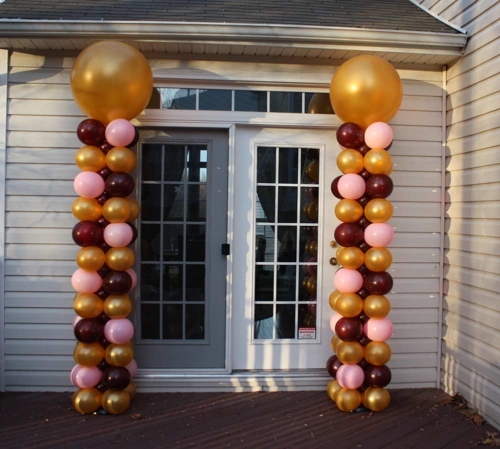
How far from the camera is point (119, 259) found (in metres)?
3.21

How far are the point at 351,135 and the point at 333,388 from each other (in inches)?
71.0

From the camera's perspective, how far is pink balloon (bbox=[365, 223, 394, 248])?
326 cm

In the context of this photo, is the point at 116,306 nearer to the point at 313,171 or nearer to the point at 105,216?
the point at 105,216

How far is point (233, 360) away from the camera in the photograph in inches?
149

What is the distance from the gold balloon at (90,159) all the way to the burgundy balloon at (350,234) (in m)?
1.69

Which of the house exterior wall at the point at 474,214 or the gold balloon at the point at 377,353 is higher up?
the house exterior wall at the point at 474,214

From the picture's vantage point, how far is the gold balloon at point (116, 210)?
10.4ft

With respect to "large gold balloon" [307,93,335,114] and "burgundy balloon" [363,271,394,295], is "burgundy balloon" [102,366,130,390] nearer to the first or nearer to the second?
"burgundy balloon" [363,271,394,295]

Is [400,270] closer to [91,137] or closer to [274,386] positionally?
[274,386]

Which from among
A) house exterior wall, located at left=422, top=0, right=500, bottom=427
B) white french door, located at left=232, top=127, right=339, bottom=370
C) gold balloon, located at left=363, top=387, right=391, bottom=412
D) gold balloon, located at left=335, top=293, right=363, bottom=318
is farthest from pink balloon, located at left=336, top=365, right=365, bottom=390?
house exterior wall, located at left=422, top=0, right=500, bottom=427

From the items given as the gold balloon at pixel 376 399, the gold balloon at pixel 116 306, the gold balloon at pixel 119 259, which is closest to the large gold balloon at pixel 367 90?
the gold balloon at pixel 119 259

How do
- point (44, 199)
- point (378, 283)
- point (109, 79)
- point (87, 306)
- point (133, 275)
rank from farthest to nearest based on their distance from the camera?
point (44, 199), point (133, 275), point (378, 283), point (87, 306), point (109, 79)

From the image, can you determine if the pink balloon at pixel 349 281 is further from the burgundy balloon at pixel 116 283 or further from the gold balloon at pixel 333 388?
the burgundy balloon at pixel 116 283

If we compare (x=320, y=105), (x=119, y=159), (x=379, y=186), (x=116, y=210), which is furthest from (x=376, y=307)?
(x=119, y=159)
